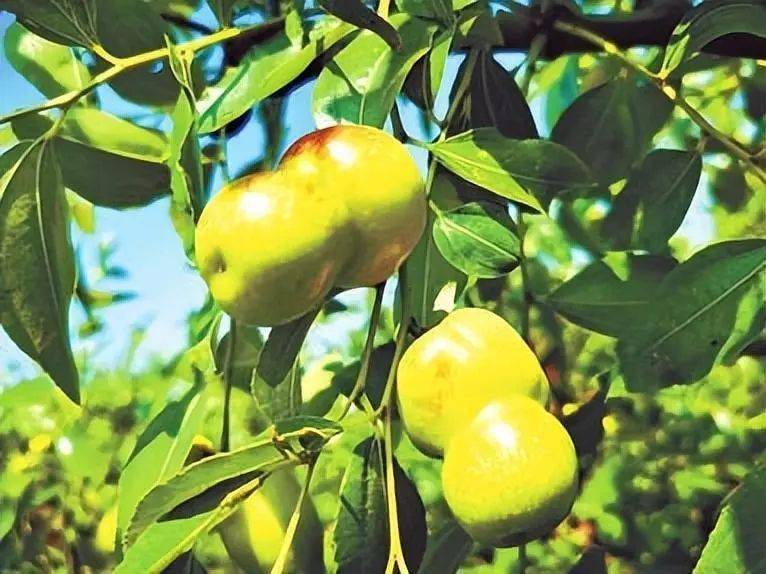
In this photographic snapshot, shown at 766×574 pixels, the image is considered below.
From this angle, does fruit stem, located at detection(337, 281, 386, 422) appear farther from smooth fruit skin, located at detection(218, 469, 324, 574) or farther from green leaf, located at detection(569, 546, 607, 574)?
green leaf, located at detection(569, 546, 607, 574)

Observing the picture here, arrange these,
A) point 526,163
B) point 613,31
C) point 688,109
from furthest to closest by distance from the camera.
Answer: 1. point 613,31
2. point 688,109
3. point 526,163

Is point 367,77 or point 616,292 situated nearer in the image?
point 367,77

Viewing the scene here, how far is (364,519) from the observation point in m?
0.68

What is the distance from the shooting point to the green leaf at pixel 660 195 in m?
0.94

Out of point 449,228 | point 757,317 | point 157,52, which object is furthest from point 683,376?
point 157,52

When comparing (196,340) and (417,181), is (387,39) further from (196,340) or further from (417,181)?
(196,340)

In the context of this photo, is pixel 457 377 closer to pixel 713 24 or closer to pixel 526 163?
pixel 526 163

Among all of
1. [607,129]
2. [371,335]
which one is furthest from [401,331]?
[607,129]

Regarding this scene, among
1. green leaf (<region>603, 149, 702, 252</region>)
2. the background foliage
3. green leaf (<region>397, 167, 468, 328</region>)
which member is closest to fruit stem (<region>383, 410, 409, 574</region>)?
the background foliage

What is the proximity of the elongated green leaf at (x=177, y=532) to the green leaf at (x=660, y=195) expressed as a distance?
41cm

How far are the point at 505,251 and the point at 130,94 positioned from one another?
0.33m

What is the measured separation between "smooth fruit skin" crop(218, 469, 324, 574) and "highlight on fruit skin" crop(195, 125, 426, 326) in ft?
0.42

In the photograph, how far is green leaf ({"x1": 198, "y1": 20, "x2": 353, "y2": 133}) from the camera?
68 centimetres

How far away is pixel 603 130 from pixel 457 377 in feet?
1.22
